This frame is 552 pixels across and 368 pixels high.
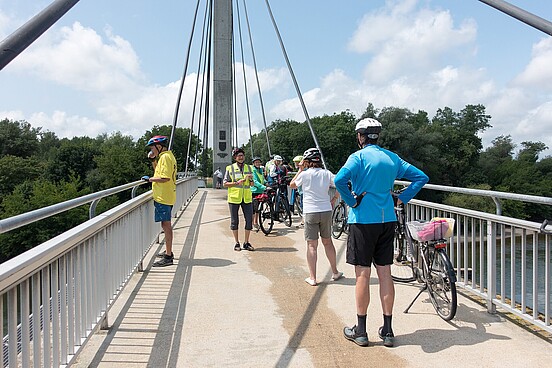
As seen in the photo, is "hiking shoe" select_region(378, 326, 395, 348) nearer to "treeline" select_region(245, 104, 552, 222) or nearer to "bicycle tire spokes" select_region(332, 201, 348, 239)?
"bicycle tire spokes" select_region(332, 201, 348, 239)

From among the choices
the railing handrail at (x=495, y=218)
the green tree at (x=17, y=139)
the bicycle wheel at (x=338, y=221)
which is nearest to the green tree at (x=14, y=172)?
the green tree at (x=17, y=139)

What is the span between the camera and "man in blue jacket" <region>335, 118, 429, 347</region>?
12.0 feet

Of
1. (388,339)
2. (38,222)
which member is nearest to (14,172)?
(38,222)

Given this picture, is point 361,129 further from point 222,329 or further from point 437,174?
point 437,174

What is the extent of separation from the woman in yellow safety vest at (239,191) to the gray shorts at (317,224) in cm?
200

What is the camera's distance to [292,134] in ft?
216

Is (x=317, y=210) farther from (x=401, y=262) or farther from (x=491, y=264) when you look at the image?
(x=491, y=264)

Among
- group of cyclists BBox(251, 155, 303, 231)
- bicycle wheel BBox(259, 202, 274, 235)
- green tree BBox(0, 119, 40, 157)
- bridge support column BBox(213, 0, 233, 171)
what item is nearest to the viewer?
bicycle wheel BBox(259, 202, 274, 235)

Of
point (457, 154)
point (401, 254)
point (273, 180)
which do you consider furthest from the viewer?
point (457, 154)

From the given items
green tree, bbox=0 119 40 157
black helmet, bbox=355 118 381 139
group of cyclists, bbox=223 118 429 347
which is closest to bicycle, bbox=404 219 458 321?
group of cyclists, bbox=223 118 429 347

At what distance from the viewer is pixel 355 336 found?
3.68m

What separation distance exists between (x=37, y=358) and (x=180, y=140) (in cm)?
8086

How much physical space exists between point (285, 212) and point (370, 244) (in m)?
6.49

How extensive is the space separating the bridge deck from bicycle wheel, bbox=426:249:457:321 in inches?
4.2
